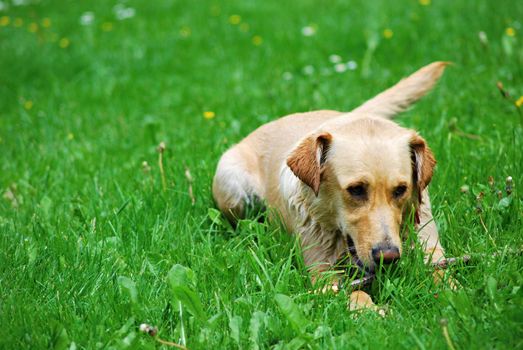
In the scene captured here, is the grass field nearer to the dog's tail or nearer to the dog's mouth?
the dog's mouth

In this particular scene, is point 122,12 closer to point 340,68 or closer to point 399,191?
point 340,68

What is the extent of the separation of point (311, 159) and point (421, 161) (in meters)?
0.53

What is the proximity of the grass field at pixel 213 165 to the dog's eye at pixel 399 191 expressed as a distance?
32 centimetres

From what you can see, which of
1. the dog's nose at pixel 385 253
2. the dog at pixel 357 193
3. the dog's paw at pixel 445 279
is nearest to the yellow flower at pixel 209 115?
the dog at pixel 357 193

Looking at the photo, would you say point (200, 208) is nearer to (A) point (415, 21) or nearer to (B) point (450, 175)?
(B) point (450, 175)

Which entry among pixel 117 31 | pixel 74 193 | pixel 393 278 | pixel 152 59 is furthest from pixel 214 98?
pixel 393 278

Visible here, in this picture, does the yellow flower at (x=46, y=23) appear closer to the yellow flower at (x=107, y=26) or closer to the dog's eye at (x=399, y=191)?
the yellow flower at (x=107, y=26)

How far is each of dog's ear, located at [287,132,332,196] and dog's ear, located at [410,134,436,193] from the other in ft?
1.36

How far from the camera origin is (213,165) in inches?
193

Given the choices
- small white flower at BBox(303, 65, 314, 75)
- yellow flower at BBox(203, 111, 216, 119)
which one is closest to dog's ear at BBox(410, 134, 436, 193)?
yellow flower at BBox(203, 111, 216, 119)

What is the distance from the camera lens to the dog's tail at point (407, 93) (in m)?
4.47

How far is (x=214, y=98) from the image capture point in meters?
6.68

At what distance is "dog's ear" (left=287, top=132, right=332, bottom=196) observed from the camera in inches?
139

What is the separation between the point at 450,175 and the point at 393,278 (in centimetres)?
115
